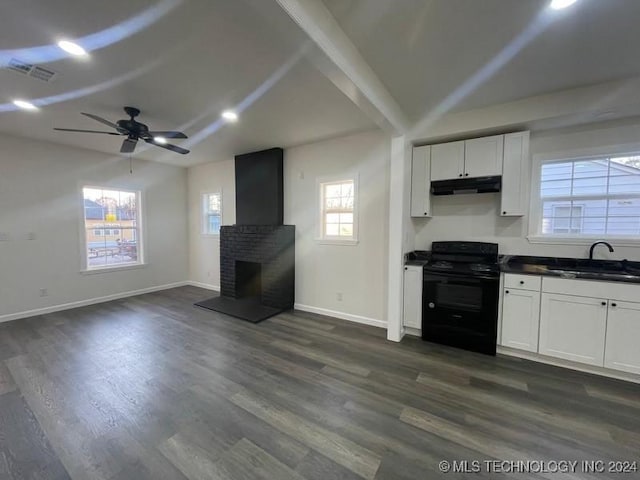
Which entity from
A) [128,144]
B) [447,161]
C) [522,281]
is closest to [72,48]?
[128,144]

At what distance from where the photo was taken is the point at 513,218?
3.24 m

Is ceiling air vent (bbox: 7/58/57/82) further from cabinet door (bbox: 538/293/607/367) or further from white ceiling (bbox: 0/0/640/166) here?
cabinet door (bbox: 538/293/607/367)

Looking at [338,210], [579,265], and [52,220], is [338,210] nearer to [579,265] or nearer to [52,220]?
[579,265]

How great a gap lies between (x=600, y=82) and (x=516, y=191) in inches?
43.5

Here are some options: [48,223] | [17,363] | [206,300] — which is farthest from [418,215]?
[48,223]

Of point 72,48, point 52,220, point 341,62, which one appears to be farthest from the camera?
point 52,220

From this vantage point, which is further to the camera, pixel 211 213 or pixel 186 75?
pixel 211 213

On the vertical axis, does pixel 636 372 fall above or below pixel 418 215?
below

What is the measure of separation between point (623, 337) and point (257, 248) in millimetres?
4560

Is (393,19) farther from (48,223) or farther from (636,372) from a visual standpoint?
(48,223)

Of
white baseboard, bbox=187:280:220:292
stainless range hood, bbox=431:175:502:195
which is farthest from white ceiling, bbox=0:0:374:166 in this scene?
white baseboard, bbox=187:280:220:292

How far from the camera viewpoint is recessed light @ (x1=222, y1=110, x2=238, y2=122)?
3.18 metres

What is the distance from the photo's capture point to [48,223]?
431 centimetres

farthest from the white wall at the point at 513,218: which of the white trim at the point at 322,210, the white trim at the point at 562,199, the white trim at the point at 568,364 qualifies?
the white trim at the point at 568,364
